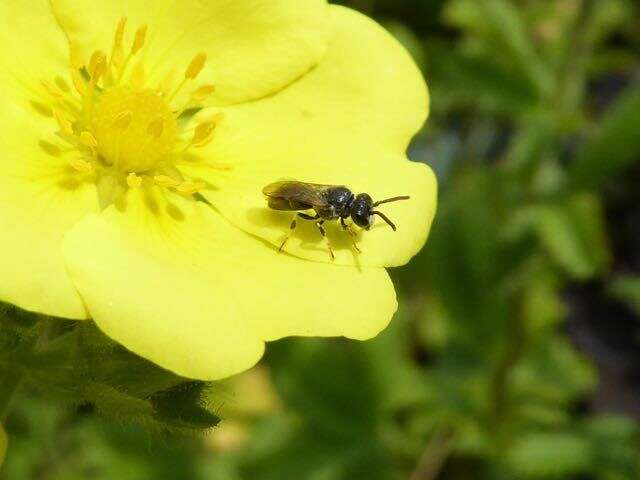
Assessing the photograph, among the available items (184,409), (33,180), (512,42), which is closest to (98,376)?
(184,409)

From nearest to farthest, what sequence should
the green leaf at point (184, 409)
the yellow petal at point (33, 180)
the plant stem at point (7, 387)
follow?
the yellow petal at point (33, 180)
the green leaf at point (184, 409)
the plant stem at point (7, 387)

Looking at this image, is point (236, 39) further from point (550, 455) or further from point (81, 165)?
point (550, 455)

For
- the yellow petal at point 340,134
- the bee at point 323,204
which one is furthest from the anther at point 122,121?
the bee at point 323,204

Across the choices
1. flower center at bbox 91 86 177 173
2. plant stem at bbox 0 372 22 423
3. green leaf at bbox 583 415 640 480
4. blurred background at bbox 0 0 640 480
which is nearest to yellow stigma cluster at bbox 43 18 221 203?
flower center at bbox 91 86 177 173

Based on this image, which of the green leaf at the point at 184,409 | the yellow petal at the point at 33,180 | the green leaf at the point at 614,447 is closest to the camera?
the yellow petal at the point at 33,180

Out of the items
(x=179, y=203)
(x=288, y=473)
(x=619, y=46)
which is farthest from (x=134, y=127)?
(x=619, y=46)

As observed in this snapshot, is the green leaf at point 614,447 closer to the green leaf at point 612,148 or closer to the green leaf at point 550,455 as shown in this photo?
the green leaf at point 550,455
